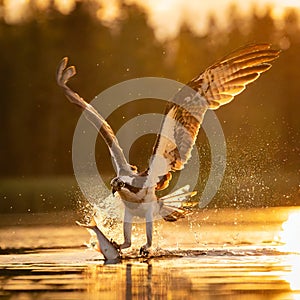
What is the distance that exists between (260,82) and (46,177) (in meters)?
13.9

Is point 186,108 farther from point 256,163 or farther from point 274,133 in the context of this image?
point 274,133

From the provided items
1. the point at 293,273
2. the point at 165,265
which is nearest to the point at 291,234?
the point at 165,265

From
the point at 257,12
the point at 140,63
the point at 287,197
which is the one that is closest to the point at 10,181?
the point at 287,197

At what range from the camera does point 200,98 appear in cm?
2056

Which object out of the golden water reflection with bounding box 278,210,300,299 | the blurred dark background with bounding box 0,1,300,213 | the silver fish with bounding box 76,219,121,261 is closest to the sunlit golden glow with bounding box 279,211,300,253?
the golden water reflection with bounding box 278,210,300,299

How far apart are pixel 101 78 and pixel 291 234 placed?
35.6 meters

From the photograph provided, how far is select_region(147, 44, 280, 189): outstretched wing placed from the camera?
20.4 meters

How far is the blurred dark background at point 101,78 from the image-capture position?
1855 inches

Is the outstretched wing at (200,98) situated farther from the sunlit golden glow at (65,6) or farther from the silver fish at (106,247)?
the sunlit golden glow at (65,6)

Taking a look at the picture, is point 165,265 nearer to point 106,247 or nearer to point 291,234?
point 106,247

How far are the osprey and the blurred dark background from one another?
18.9 meters

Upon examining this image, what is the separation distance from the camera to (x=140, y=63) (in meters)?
64.2

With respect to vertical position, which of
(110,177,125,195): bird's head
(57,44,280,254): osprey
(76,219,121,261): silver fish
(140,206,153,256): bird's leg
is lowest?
(76,219,121,261): silver fish

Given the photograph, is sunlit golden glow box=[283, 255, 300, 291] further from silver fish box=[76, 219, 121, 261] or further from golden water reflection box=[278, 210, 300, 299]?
silver fish box=[76, 219, 121, 261]
